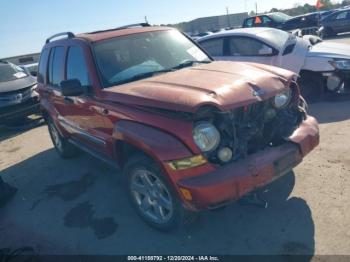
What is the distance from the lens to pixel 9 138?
908 centimetres

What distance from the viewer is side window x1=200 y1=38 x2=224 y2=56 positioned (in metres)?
8.12

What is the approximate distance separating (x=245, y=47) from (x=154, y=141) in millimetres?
5165

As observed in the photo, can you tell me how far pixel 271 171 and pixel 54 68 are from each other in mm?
3900

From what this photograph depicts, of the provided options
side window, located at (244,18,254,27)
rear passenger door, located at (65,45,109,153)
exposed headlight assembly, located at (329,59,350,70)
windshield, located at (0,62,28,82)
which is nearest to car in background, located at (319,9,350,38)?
side window, located at (244,18,254,27)

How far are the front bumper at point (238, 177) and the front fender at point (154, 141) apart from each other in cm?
25

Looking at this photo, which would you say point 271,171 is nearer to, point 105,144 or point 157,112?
point 157,112

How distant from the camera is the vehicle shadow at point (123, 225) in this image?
135 inches

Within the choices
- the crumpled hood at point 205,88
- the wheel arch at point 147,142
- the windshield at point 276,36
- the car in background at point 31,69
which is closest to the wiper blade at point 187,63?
the crumpled hood at point 205,88

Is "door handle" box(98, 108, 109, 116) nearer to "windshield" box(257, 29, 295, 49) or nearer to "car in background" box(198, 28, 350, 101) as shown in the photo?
"car in background" box(198, 28, 350, 101)

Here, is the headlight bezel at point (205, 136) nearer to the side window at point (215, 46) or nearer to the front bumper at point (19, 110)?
the side window at point (215, 46)

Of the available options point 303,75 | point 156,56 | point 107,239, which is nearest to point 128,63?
point 156,56

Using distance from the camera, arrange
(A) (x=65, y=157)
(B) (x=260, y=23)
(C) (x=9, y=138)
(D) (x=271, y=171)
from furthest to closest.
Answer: (B) (x=260, y=23), (C) (x=9, y=138), (A) (x=65, y=157), (D) (x=271, y=171)

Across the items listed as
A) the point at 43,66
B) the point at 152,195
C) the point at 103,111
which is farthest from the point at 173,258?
the point at 43,66

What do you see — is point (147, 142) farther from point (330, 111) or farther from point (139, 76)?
point (330, 111)
